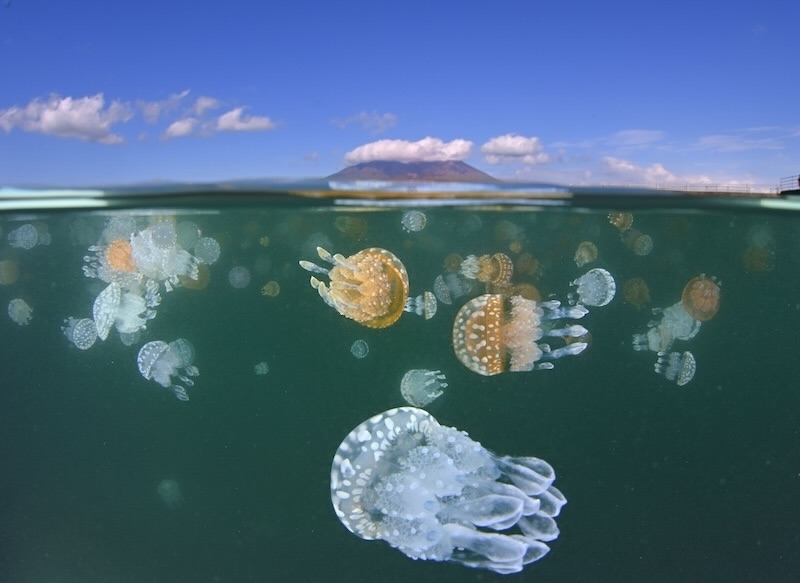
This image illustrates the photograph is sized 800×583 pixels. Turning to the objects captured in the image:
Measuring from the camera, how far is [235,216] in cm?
498

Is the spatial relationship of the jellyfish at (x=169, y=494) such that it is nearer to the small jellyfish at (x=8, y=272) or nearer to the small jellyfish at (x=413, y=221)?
the small jellyfish at (x=8, y=272)

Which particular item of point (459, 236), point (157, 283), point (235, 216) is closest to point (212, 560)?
point (157, 283)

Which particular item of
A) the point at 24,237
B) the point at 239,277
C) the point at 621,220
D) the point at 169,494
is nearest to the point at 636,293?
the point at 621,220

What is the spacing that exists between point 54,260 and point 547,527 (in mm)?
4253

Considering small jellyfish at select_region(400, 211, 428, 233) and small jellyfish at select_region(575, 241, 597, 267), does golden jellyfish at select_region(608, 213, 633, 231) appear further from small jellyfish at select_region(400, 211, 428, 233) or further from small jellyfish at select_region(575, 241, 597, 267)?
small jellyfish at select_region(400, 211, 428, 233)

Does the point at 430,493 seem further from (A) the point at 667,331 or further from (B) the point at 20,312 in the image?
(B) the point at 20,312

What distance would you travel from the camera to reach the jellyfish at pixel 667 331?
443cm

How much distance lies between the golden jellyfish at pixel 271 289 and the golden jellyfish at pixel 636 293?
8.49ft

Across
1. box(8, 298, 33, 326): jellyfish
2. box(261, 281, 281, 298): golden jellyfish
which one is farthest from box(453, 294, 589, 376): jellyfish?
box(8, 298, 33, 326): jellyfish

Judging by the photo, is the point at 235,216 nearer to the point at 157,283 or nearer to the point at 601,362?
the point at 157,283

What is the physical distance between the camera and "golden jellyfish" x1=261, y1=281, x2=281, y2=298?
164 inches

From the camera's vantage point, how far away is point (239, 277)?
4.29 metres

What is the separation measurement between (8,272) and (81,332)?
95 cm

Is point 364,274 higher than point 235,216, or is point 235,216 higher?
point 235,216
